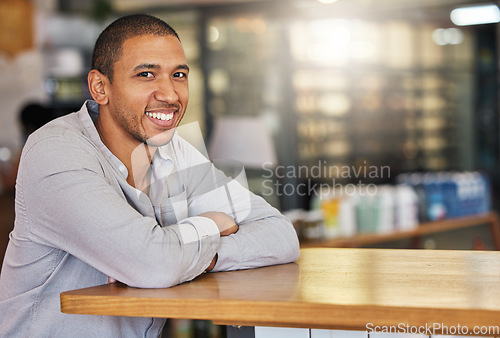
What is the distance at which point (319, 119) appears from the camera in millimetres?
5684

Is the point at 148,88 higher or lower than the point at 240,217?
higher

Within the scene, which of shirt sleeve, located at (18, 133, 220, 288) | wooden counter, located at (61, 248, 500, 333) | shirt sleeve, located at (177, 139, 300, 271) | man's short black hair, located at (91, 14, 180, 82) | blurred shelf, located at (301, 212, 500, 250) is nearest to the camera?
wooden counter, located at (61, 248, 500, 333)

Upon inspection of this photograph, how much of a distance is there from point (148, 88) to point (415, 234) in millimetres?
3146

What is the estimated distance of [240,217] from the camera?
4.98 feet

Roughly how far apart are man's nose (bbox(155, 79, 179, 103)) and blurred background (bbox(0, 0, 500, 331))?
3.76 meters

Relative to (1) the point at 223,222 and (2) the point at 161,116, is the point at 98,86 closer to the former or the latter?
(2) the point at 161,116

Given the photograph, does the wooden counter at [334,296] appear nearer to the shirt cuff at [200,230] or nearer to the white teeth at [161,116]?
the shirt cuff at [200,230]

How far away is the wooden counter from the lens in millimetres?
996

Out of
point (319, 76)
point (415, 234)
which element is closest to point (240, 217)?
point (415, 234)

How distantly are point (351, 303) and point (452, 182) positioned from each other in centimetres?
363

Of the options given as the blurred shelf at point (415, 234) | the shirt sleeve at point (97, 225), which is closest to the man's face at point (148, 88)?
the shirt sleeve at point (97, 225)

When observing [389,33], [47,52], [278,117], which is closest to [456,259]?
[278,117]

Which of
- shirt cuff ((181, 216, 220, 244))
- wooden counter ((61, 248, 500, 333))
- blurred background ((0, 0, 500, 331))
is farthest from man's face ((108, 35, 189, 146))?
blurred background ((0, 0, 500, 331))

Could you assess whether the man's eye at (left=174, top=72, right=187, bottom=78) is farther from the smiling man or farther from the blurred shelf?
the blurred shelf
